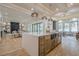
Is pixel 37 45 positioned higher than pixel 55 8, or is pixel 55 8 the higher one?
pixel 55 8

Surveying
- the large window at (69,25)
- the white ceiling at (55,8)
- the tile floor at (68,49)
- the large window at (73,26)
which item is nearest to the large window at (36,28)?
the white ceiling at (55,8)

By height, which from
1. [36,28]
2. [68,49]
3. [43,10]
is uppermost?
[43,10]

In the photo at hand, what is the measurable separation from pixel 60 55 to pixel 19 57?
1.00m

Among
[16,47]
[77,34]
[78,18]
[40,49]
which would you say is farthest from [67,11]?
[16,47]

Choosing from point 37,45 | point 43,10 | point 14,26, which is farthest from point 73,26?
point 14,26

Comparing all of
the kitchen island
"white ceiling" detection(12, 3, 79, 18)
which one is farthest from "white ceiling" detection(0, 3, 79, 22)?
the kitchen island

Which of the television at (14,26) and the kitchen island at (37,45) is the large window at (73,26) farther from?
the television at (14,26)

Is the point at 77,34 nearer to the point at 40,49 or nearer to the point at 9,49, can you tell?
the point at 40,49

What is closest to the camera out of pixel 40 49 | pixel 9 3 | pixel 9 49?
pixel 9 3

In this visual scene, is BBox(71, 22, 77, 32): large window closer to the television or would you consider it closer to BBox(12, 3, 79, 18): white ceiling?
BBox(12, 3, 79, 18): white ceiling

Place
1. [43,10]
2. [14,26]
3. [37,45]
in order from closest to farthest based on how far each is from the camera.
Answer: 1. [14,26]
2. [43,10]
3. [37,45]

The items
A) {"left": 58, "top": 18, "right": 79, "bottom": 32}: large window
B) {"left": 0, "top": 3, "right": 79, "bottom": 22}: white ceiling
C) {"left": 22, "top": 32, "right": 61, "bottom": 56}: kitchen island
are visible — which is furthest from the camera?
{"left": 22, "top": 32, "right": 61, "bottom": 56}: kitchen island

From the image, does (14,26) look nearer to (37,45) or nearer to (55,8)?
(37,45)

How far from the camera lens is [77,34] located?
2.49 metres
